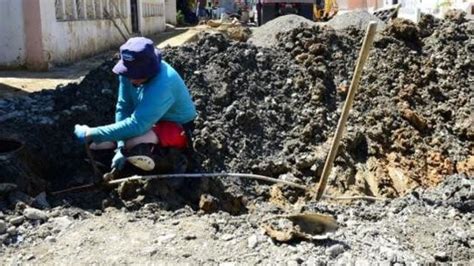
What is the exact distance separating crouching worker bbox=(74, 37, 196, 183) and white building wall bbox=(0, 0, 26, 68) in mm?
8427

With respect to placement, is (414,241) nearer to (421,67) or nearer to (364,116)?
(364,116)

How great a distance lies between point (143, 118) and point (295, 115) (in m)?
3.48

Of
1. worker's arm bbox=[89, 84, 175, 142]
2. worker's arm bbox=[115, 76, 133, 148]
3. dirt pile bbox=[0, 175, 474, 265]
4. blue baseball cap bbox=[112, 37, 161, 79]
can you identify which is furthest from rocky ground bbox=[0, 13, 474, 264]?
blue baseball cap bbox=[112, 37, 161, 79]

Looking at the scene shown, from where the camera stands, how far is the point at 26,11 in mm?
12891

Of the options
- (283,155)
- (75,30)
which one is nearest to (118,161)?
(283,155)

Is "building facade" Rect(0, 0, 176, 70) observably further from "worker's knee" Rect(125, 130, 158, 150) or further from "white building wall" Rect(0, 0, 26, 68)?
"worker's knee" Rect(125, 130, 158, 150)

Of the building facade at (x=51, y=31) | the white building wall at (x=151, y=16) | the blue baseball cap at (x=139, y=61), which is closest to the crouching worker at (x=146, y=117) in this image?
the blue baseball cap at (x=139, y=61)

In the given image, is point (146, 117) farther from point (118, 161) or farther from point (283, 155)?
point (283, 155)

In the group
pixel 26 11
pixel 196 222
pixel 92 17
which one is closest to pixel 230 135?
pixel 196 222

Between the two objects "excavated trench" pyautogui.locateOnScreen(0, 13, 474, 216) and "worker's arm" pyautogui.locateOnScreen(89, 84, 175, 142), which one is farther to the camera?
"excavated trench" pyautogui.locateOnScreen(0, 13, 474, 216)

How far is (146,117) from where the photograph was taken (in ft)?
16.2

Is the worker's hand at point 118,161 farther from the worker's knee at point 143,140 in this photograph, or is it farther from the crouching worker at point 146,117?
the worker's knee at point 143,140

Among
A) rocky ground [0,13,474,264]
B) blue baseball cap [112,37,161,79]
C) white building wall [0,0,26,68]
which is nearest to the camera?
rocky ground [0,13,474,264]

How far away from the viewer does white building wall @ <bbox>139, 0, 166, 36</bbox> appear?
23.1m
